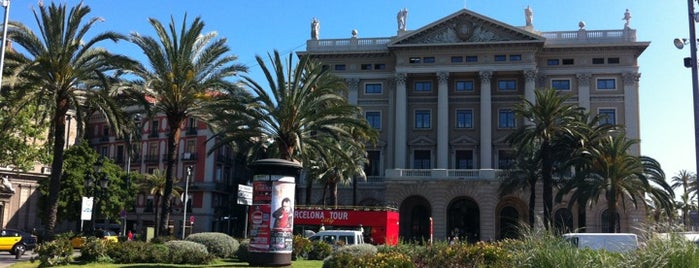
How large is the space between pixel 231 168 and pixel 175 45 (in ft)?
150

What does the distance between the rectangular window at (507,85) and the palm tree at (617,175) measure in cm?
2345

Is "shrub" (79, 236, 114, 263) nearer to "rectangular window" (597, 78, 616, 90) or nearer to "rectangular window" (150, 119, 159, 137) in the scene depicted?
"rectangular window" (150, 119, 159, 137)

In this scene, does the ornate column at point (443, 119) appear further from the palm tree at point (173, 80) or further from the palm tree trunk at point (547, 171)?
the palm tree at point (173, 80)

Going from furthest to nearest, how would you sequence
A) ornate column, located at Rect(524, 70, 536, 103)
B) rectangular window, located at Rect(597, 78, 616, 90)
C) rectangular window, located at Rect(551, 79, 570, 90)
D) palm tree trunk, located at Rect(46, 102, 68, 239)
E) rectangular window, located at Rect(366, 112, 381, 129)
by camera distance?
rectangular window, located at Rect(366, 112, 381, 129), rectangular window, located at Rect(551, 79, 570, 90), rectangular window, located at Rect(597, 78, 616, 90), ornate column, located at Rect(524, 70, 536, 103), palm tree trunk, located at Rect(46, 102, 68, 239)

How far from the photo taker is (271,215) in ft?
66.8

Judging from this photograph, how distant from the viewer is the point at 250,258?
2058 centimetres

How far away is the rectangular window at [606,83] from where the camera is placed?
203 ft

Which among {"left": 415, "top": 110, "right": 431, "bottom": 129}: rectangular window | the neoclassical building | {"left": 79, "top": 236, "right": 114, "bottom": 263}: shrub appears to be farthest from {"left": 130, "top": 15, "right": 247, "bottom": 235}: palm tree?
{"left": 415, "top": 110, "right": 431, "bottom": 129}: rectangular window

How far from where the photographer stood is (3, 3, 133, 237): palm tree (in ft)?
84.7

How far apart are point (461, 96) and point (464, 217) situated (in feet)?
40.6

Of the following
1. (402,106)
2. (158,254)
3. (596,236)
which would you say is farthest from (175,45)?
(402,106)

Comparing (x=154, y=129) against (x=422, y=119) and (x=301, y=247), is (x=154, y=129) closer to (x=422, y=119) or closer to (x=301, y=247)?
(x=422, y=119)

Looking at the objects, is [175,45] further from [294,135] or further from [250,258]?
[250,258]

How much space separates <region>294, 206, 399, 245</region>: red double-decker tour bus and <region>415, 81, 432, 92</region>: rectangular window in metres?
30.5
